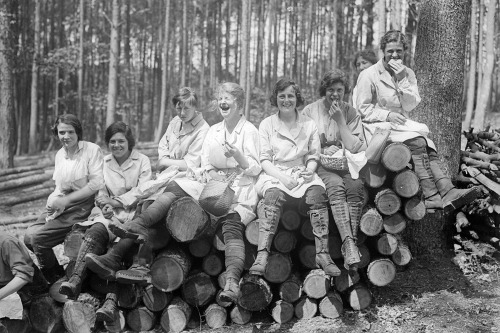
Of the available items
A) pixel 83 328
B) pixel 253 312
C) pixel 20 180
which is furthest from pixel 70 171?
pixel 20 180

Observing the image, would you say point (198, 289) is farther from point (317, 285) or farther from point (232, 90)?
point (232, 90)

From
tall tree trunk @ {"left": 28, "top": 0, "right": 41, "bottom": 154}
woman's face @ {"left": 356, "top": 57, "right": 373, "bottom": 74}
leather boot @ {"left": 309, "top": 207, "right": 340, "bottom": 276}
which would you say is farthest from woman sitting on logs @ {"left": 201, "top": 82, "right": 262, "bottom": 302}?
tall tree trunk @ {"left": 28, "top": 0, "right": 41, "bottom": 154}

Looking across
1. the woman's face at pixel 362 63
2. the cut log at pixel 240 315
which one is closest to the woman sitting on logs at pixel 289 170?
the cut log at pixel 240 315

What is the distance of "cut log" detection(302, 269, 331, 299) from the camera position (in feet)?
14.4

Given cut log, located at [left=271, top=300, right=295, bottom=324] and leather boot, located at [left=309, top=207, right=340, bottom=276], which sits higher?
leather boot, located at [left=309, top=207, right=340, bottom=276]

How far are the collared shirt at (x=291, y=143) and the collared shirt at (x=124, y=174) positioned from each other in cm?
135

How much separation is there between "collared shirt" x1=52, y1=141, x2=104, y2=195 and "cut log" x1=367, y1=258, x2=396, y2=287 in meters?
2.92

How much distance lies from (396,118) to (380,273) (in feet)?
5.32

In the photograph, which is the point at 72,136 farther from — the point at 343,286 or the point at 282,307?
the point at 343,286

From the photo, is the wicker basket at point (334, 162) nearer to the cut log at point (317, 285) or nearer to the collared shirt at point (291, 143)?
the collared shirt at point (291, 143)

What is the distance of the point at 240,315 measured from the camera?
4.47 m

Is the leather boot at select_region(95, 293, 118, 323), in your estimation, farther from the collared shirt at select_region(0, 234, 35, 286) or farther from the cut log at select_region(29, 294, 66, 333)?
the collared shirt at select_region(0, 234, 35, 286)

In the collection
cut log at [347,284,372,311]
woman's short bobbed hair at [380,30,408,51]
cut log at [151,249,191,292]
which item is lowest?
cut log at [347,284,372,311]

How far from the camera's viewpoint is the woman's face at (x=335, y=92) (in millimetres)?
4664
